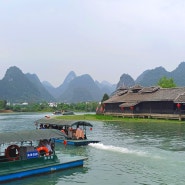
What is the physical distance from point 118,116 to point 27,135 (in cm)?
4987

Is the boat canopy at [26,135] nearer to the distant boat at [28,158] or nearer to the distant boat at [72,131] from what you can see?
the distant boat at [28,158]

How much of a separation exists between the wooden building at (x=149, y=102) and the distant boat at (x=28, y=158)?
122ft

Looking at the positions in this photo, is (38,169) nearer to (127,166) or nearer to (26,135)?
(26,135)

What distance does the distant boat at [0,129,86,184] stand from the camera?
18.6 meters

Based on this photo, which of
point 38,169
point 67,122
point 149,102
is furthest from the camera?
point 149,102

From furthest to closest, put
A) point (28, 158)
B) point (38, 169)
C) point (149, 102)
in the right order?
point (149, 102)
point (28, 158)
point (38, 169)

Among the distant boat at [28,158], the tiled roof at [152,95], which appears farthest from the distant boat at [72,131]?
the tiled roof at [152,95]

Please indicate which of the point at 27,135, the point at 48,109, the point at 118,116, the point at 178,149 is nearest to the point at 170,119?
the point at 118,116

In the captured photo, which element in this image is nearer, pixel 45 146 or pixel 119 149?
pixel 45 146

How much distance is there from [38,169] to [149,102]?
4625cm

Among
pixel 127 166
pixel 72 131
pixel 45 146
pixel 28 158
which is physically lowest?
pixel 127 166

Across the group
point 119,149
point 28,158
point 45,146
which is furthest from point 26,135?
point 119,149

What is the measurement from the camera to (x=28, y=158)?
1956 centimetres

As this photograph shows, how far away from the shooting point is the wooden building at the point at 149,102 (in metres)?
58.1
